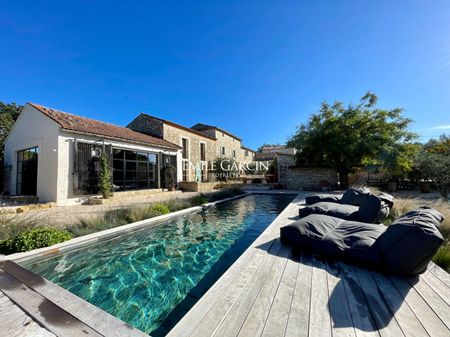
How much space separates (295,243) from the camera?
124 inches

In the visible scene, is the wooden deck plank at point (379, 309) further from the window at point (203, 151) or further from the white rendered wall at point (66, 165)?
the window at point (203, 151)

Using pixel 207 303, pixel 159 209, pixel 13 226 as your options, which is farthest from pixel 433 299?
pixel 13 226

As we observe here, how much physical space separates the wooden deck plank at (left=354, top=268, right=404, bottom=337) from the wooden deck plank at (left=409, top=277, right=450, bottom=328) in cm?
36

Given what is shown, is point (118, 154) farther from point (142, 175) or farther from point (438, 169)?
point (438, 169)

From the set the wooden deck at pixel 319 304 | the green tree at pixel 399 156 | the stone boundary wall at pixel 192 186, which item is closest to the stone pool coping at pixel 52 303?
the wooden deck at pixel 319 304

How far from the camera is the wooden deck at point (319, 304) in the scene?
1.46 metres

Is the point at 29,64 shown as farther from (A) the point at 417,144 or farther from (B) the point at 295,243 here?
(A) the point at 417,144

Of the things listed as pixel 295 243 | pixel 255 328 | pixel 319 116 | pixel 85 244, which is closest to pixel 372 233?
pixel 295 243

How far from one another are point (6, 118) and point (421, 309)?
21.7m

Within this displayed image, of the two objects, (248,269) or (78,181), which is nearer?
(248,269)

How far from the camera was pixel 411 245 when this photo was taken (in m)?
2.05

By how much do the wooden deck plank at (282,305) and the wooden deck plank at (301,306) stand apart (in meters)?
0.03

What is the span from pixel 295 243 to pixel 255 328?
6.23ft

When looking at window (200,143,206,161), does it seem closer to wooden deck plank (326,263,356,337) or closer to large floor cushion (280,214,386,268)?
large floor cushion (280,214,386,268)
